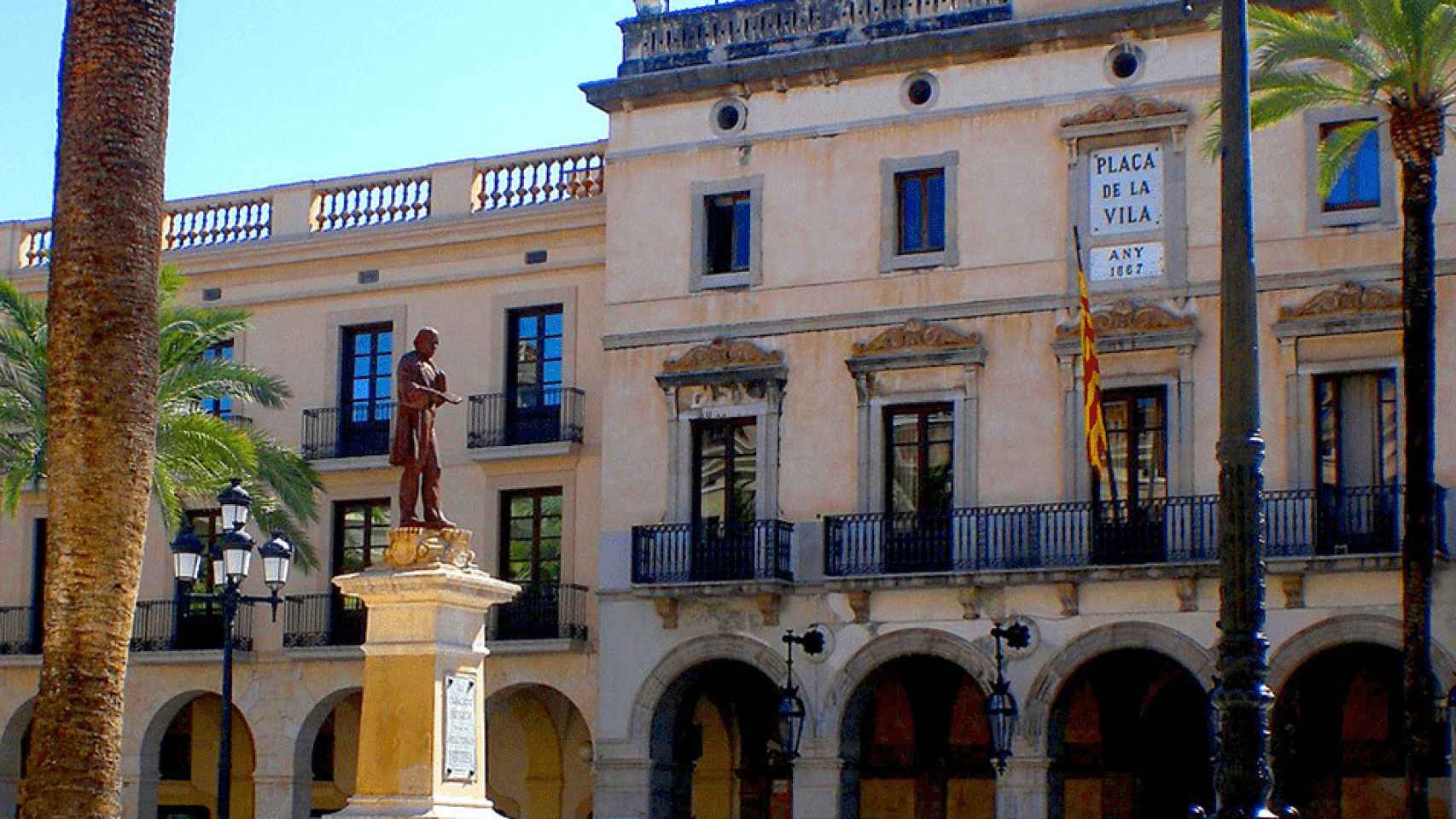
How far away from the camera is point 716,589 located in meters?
31.5

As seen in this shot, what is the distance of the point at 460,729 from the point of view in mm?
17547

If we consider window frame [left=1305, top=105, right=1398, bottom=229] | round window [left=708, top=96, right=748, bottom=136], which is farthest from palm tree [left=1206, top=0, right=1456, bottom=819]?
round window [left=708, top=96, right=748, bottom=136]

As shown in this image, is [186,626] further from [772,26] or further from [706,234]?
[772,26]

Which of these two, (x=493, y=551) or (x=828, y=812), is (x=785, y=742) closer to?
(x=828, y=812)

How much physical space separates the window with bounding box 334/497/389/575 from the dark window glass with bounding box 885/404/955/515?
749 cm

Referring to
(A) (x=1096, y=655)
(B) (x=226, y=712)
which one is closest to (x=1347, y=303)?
(A) (x=1096, y=655)

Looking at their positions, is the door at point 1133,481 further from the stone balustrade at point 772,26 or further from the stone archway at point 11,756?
the stone archway at point 11,756

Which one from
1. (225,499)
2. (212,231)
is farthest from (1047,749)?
(212,231)

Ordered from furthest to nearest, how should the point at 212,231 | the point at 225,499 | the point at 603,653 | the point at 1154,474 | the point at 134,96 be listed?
the point at 212,231 → the point at 603,653 → the point at 1154,474 → the point at 225,499 → the point at 134,96

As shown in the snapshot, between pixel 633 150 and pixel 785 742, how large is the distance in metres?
8.18

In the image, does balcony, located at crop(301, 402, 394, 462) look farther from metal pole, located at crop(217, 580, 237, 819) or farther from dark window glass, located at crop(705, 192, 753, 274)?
metal pole, located at crop(217, 580, 237, 819)

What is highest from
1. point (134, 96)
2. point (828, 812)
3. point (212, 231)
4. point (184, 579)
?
point (212, 231)

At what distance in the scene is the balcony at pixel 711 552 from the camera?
31.4 metres

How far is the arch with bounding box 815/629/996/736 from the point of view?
100.0ft
